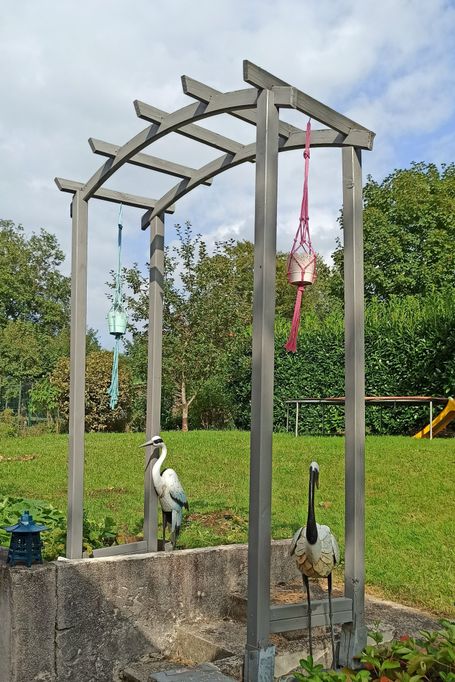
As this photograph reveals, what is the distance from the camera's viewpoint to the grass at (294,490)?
207 inches

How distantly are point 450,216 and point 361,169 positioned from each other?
1834cm

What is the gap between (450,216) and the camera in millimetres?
20781

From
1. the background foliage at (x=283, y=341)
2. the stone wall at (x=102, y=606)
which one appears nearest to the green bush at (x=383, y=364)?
the background foliage at (x=283, y=341)

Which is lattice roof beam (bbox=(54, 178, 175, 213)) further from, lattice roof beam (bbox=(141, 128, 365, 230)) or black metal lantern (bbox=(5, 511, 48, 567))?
black metal lantern (bbox=(5, 511, 48, 567))

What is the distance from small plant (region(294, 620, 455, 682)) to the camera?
2520 millimetres

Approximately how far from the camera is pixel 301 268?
3.32m

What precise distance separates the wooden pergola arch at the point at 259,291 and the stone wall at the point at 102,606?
324 millimetres

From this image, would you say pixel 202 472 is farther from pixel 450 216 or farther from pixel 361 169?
pixel 450 216

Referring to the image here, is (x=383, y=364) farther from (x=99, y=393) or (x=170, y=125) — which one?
(x=170, y=125)

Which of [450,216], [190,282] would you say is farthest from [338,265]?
[190,282]

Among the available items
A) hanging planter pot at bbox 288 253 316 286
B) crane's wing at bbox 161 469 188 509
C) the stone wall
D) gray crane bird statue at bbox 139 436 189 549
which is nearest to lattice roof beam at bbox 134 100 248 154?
hanging planter pot at bbox 288 253 316 286

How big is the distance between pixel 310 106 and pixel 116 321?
6.18 ft

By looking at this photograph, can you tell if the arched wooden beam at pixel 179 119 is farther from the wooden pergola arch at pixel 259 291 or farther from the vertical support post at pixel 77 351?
the vertical support post at pixel 77 351

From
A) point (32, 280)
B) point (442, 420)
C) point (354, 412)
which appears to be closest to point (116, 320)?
point (354, 412)
